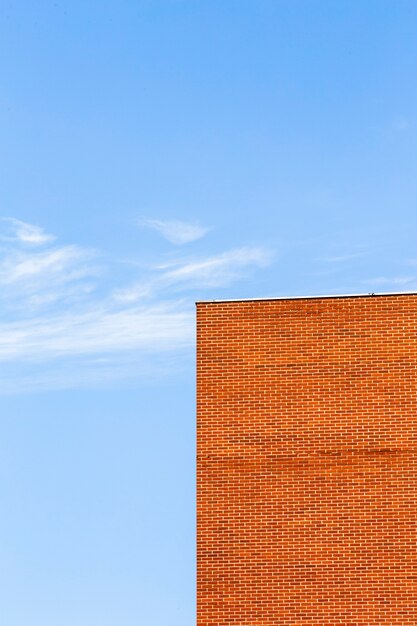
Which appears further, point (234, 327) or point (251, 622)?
point (234, 327)

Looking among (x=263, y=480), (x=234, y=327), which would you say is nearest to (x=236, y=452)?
(x=263, y=480)

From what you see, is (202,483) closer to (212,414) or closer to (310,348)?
(212,414)

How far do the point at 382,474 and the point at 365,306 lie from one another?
329cm

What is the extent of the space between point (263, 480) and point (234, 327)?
3073 mm

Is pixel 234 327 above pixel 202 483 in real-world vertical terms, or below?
above

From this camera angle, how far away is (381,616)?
2336cm

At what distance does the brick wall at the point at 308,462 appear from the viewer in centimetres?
2366

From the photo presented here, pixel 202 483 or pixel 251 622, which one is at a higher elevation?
pixel 202 483

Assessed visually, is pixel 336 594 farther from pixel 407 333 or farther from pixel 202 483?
pixel 407 333

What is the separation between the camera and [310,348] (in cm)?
2495

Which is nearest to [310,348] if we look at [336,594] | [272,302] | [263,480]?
[272,302]

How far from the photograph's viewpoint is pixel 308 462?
79.9 ft

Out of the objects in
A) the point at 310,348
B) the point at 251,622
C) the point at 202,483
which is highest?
the point at 310,348

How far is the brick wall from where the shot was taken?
2366 cm
